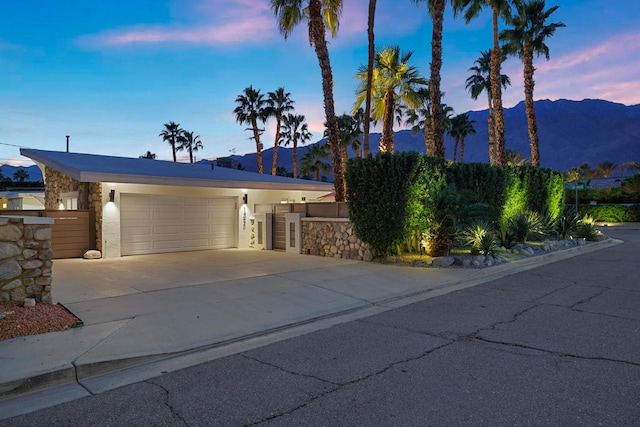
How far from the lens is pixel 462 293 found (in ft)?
28.6

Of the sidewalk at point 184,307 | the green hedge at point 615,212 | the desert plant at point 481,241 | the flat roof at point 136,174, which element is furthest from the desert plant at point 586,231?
the green hedge at point 615,212

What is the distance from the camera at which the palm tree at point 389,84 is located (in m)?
20.6

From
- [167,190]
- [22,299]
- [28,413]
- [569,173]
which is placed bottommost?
[28,413]

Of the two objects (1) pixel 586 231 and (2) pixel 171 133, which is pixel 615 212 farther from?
(2) pixel 171 133

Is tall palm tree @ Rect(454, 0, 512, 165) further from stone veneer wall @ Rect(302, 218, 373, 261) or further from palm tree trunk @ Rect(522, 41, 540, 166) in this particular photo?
stone veneer wall @ Rect(302, 218, 373, 261)

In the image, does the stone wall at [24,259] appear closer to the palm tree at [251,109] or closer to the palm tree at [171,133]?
the palm tree at [251,109]

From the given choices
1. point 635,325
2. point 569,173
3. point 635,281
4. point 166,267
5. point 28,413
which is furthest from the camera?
point 569,173

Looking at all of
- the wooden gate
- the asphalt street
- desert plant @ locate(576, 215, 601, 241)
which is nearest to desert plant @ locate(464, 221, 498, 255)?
the asphalt street

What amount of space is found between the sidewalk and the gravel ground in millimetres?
217

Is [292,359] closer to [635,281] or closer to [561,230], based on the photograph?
[635,281]

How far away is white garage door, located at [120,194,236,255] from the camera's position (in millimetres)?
15422

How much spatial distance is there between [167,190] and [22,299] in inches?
404

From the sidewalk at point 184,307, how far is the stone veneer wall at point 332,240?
0.75m

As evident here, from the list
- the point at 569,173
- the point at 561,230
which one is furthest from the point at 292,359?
A: the point at 569,173
